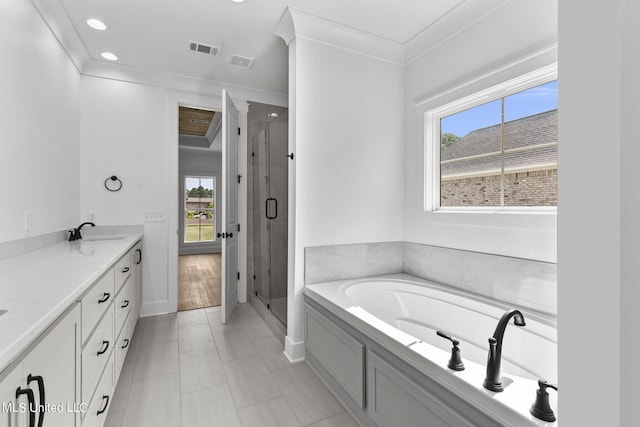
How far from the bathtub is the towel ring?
235cm

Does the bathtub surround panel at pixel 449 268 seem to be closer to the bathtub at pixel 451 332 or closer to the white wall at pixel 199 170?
the bathtub at pixel 451 332

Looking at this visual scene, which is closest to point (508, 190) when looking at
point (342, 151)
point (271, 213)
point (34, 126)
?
point (342, 151)

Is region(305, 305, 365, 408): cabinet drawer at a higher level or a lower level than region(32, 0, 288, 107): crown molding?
lower

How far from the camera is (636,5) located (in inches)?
17.6

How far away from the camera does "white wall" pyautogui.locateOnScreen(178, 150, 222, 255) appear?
7.63 meters

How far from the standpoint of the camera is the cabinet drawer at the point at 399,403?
1.16m

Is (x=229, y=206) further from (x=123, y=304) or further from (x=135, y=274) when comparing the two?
(x=123, y=304)

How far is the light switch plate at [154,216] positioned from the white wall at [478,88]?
102 inches

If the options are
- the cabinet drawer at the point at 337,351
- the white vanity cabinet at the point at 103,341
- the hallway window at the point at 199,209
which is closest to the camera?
the white vanity cabinet at the point at 103,341

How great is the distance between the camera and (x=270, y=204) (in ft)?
10.8

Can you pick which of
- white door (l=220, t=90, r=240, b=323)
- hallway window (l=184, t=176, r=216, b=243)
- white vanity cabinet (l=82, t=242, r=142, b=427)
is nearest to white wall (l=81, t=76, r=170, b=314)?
white door (l=220, t=90, r=240, b=323)

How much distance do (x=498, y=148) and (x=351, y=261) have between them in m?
1.38

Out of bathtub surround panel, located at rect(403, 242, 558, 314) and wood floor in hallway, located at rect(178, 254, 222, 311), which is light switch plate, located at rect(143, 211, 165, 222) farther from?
bathtub surround panel, located at rect(403, 242, 558, 314)

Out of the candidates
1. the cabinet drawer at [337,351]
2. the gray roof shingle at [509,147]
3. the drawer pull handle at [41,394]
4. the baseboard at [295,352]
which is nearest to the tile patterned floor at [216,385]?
the baseboard at [295,352]
